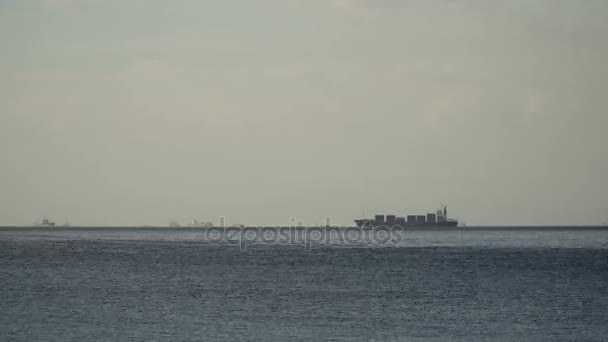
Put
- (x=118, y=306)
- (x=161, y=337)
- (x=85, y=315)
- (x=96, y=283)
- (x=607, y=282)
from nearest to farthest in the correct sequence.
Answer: (x=161, y=337) < (x=85, y=315) < (x=118, y=306) < (x=96, y=283) < (x=607, y=282)

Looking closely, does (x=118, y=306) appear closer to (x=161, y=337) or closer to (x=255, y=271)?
(x=161, y=337)

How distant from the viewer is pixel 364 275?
3898 inches

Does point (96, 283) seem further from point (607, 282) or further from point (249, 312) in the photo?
point (607, 282)

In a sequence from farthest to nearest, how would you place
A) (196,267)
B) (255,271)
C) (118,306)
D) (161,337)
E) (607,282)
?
(196,267) < (255,271) < (607,282) < (118,306) < (161,337)

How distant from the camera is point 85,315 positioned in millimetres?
59469

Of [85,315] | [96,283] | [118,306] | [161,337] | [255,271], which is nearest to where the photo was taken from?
[161,337]

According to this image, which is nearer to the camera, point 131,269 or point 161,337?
point 161,337

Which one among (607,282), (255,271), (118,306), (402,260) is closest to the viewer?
(118,306)

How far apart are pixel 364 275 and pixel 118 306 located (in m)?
39.6

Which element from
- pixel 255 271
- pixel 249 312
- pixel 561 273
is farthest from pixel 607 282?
pixel 249 312

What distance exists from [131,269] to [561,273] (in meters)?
51.9

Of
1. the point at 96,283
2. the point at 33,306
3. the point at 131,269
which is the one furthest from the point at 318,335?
the point at 131,269

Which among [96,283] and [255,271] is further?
[255,271]

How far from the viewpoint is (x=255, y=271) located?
4146 inches
